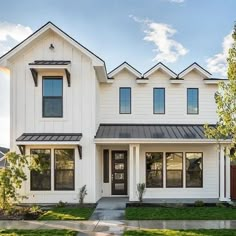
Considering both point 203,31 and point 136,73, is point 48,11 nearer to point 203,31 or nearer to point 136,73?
point 136,73

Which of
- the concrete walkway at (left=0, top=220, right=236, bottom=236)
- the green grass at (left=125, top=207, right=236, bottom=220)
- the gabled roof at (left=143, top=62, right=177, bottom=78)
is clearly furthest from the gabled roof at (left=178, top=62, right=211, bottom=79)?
the concrete walkway at (left=0, top=220, right=236, bottom=236)

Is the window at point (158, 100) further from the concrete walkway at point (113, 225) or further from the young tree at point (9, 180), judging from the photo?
the concrete walkway at point (113, 225)

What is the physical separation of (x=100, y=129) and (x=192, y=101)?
17.5 feet

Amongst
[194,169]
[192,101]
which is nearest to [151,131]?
[194,169]

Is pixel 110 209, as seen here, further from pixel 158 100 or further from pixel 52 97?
pixel 158 100

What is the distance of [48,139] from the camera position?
46.9ft

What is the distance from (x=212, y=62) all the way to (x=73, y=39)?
32.9 feet

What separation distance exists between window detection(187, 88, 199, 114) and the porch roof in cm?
85

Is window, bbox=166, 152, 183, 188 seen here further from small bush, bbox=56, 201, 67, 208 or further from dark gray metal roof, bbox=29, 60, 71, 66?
dark gray metal roof, bbox=29, 60, 71, 66

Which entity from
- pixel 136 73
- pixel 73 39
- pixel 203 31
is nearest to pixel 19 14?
pixel 73 39

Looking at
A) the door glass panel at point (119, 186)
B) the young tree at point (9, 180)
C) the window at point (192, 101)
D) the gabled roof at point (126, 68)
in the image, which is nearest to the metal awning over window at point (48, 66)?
the gabled roof at point (126, 68)

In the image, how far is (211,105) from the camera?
1773 centimetres

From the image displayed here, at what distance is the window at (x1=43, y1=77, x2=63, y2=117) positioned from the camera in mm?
15117

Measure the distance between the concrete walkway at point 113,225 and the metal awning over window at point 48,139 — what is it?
3.82 meters
